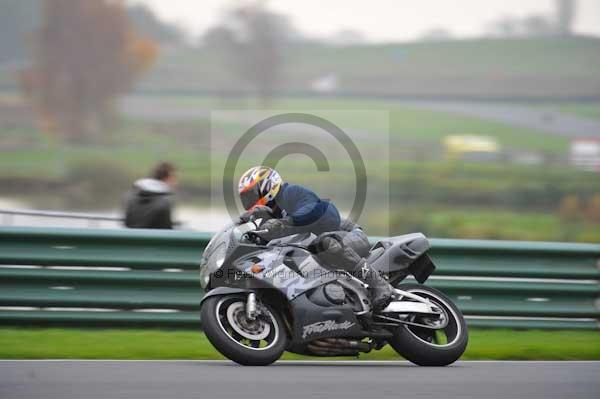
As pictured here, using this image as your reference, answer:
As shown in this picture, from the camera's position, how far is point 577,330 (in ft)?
32.6

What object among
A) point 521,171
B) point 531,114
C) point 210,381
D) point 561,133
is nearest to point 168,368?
point 210,381

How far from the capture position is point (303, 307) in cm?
732

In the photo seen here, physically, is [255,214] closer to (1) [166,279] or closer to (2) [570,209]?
(1) [166,279]

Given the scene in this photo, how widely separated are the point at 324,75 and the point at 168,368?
66.6 meters

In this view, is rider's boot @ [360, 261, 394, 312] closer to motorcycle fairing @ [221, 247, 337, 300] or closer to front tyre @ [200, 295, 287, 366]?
motorcycle fairing @ [221, 247, 337, 300]

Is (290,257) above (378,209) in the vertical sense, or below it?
above

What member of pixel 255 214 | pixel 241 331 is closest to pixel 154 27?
pixel 255 214

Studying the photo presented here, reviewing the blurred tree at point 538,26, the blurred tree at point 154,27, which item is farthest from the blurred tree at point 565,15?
the blurred tree at point 154,27

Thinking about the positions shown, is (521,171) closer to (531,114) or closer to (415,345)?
(531,114)

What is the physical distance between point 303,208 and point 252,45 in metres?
61.0

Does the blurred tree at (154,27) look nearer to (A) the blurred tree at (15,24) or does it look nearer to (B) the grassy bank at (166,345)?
(A) the blurred tree at (15,24)

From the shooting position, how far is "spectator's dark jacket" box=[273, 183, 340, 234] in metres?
7.37

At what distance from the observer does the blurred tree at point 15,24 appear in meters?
68.9

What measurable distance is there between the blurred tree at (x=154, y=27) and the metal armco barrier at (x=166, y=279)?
59452 millimetres
